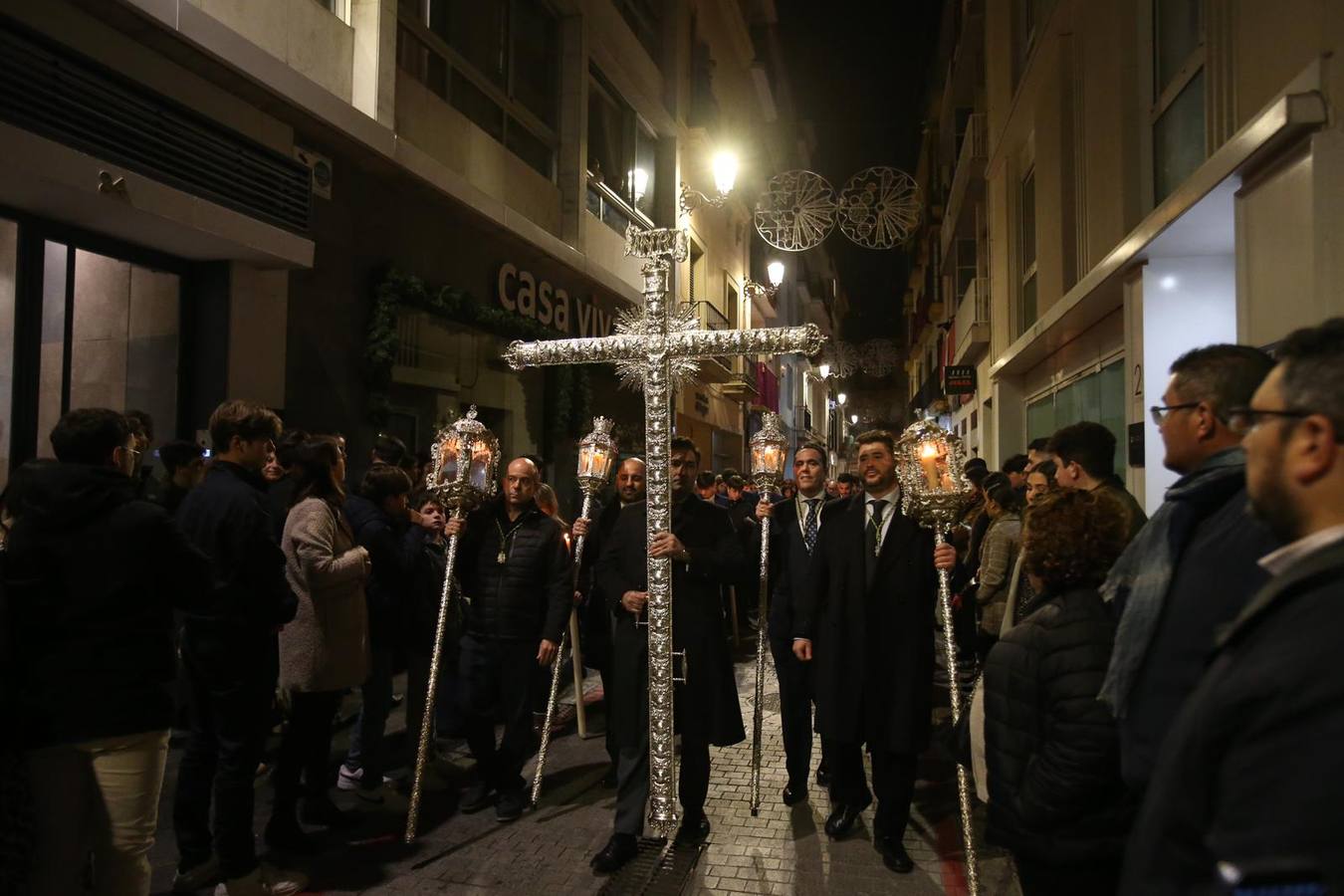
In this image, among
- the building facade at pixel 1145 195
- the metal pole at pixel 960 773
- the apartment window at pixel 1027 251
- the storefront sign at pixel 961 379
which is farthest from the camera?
the storefront sign at pixel 961 379

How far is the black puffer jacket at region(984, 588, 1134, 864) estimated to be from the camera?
2.56m

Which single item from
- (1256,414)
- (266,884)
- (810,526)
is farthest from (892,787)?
(1256,414)

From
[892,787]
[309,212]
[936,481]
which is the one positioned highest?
[309,212]

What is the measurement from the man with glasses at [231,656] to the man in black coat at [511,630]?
4.28 ft

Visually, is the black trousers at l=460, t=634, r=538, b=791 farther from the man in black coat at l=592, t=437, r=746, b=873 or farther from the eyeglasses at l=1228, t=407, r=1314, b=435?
the eyeglasses at l=1228, t=407, r=1314, b=435

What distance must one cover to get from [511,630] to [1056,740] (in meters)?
3.52

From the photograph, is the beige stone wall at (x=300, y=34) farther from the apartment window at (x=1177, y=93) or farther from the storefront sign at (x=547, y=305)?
the apartment window at (x=1177, y=93)

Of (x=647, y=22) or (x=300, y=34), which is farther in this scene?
(x=647, y=22)

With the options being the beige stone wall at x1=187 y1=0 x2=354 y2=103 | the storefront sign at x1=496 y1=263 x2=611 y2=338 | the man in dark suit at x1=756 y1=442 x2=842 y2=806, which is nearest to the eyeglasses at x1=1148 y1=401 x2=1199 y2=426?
the man in dark suit at x1=756 y1=442 x2=842 y2=806

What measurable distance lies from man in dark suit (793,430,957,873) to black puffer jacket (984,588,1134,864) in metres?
1.80

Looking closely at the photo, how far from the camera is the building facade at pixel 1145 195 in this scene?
4.50 metres

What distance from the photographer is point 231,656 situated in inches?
156

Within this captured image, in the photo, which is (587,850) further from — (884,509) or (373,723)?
(884,509)

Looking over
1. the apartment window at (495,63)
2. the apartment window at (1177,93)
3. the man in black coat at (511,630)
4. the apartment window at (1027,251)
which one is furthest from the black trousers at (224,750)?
the apartment window at (1027,251)
